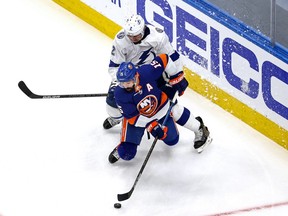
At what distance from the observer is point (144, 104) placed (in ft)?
25.6

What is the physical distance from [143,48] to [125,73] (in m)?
0.58

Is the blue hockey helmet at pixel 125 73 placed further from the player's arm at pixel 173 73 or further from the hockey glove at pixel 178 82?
the hockey glove at pixel 178 82

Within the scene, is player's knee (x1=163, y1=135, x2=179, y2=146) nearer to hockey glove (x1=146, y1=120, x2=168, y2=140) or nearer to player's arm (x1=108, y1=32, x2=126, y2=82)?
hockey glove (x1=146, y1=120, x2=168, y2=140)

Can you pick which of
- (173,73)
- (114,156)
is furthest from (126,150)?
(173,73)

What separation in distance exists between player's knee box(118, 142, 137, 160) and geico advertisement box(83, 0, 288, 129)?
1038 mm

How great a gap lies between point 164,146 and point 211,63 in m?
0.81

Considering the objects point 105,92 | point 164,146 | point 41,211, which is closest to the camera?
point 41,211

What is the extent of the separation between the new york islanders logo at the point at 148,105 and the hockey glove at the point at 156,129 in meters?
0.08

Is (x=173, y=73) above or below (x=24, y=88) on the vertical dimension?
above

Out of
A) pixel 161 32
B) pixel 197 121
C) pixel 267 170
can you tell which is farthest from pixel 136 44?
pixel 267 170

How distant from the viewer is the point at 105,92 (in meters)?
9.06

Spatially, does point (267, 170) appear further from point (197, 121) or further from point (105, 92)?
point (105, 92)

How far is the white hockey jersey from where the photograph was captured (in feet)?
26.1

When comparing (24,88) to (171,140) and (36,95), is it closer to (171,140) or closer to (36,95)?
(36,95)
